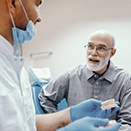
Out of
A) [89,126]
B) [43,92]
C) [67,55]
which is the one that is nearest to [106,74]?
[43,92]

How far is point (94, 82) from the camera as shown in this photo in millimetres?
1934

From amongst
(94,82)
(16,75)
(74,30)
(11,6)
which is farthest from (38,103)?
(74,30)

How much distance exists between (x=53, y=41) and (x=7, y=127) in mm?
2719

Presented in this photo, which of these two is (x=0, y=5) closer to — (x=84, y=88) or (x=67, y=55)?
(x=84, y=88)

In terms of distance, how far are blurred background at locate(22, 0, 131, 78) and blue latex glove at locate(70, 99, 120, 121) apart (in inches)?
72.1

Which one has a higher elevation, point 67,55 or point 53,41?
point 53,41

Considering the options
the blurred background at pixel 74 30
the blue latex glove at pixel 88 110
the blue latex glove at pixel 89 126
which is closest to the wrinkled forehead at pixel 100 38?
the blue latex glove at pixel 88 110

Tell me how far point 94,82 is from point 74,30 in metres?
1.60

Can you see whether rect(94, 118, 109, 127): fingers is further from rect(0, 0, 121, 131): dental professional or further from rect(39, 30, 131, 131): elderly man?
rect(39, 30, 131, 131): elderly man

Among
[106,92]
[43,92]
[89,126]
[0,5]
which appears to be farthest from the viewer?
[43,92]

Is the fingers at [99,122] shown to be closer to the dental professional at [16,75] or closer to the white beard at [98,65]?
the dental professional at [16,75]

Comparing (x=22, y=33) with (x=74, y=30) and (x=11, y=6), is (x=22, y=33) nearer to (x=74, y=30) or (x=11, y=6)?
(x=11, y=6)

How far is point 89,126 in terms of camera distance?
847 millimetres

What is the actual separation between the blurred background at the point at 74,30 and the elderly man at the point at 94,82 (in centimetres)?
111
